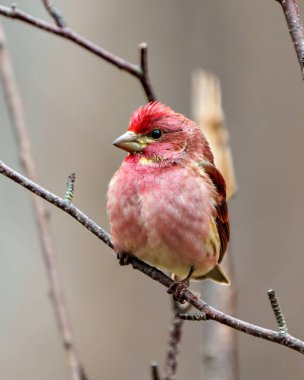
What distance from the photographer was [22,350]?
8383 mm

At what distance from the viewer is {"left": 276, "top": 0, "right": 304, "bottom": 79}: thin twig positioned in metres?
3.17

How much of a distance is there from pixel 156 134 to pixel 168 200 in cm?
47

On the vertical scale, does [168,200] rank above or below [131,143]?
below

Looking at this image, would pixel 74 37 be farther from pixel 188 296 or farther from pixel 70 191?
pixel 188 296

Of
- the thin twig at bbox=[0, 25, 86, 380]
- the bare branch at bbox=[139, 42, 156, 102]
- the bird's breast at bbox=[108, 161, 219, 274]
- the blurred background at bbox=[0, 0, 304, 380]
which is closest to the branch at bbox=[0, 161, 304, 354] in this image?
the bird's breast at bbox=[108, 161, 219, 274]

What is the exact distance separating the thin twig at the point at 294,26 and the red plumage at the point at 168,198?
51.4 inches

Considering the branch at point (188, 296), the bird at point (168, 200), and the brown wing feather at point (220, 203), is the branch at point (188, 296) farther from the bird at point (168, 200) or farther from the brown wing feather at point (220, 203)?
the brown wing feather at point (220, 203)

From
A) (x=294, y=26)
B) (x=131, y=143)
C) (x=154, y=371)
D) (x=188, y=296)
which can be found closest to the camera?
(x=294, y=26)

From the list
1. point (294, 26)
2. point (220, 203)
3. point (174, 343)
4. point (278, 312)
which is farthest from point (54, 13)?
point (278, 312)

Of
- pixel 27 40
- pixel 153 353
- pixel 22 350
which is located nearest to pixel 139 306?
pixel 153 353

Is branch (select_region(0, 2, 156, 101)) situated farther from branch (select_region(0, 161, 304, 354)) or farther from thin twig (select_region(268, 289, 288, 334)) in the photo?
thin twig (select_region(268, 289, 288, 334))

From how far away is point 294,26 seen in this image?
126 inches

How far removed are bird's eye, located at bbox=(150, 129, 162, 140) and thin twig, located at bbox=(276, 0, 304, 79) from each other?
57.4 inches

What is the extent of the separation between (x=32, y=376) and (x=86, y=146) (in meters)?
2.33
